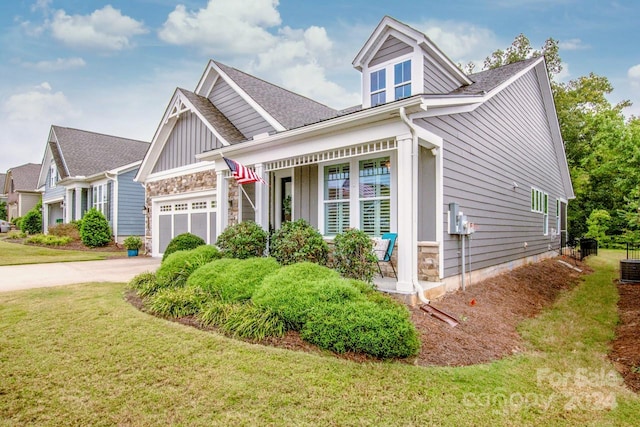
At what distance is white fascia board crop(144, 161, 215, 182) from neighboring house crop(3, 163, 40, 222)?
22.2 m

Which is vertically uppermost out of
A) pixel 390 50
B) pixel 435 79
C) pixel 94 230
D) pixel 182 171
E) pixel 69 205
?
pixel 390 50

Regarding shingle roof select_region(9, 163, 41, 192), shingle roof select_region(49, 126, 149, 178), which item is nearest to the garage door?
shingle roof select_region(49, 126, 149, 178)

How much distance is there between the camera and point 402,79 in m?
7.71

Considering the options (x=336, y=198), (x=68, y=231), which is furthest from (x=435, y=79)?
(x=68, y=231)

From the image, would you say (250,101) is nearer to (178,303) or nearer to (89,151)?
(178,303)

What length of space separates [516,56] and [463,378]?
24159mm

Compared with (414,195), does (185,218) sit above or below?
below

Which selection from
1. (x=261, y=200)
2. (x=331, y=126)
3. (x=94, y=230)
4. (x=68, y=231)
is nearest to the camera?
(x=331, y=126)

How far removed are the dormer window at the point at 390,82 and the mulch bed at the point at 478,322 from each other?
4.31m

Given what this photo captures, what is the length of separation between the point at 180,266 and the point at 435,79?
21.4ft

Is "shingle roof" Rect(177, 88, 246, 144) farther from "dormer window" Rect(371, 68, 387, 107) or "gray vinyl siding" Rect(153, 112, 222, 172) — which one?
"dormer window" Rect(371, 68, 387, 107)

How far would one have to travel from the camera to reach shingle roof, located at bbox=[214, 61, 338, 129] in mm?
9571

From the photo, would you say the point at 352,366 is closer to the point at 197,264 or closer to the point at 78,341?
the point at 78,341

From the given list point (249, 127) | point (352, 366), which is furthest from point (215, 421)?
point (249, 127)
